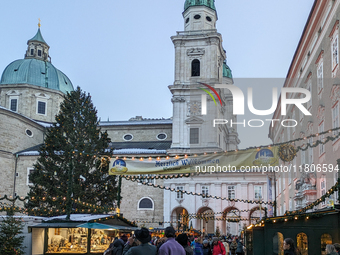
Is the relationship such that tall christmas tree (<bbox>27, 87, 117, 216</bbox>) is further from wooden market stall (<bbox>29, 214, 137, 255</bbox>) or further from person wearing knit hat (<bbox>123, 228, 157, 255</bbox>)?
person wearing knit hat (<bbox>123, 228, 157, 255</bbox>)

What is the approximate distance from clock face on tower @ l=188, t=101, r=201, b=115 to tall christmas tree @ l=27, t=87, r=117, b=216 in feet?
71.8

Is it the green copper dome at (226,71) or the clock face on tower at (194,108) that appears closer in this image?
the clock face on tower at (194,108)

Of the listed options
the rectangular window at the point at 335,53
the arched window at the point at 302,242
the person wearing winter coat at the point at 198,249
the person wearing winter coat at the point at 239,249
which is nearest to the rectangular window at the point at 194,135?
the person wearing winter coat at the point at 239,249

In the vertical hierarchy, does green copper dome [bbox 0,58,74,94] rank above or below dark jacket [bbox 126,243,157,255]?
above

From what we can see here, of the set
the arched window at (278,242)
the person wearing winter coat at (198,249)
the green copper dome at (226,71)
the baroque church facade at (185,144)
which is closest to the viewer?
the arched window at (278,242)

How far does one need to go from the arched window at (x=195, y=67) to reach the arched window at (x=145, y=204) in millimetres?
15893

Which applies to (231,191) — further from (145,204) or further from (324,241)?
(324,241)

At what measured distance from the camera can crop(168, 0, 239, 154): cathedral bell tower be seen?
182 feet

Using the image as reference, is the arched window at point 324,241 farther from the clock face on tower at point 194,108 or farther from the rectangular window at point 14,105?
the rectangular window at point 14,105

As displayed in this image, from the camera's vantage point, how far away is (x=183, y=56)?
5728cm

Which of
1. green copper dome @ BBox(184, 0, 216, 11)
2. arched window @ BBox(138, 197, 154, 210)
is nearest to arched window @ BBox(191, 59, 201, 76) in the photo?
green copper dome @ BBox(184, 0, 216, 11)

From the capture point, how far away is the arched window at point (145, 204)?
185 ft

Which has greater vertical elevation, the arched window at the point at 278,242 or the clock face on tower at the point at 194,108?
the clock face on tower at the point at 194,108

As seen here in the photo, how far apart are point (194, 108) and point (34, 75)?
2506 cm
